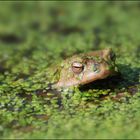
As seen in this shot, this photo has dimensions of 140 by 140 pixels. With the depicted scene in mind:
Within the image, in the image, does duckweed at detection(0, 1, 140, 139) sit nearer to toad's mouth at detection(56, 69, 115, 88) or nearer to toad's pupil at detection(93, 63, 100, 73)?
toad's mouth at detection(56, 69, 115, 88)

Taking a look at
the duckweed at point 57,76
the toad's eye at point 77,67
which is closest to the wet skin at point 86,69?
the toad's eye at point 77,67

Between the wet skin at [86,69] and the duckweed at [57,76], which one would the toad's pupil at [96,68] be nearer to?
the wet skin at [86,69]

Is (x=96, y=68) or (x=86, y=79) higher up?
(x=96, y=68)

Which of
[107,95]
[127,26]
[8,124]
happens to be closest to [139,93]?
[107,95]

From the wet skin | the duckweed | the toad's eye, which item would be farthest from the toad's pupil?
the duckweed

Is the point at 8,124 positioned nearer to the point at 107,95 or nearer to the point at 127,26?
the point at 107,95

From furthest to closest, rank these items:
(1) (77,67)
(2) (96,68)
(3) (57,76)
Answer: (3) (57,76) → (1) (77,67) → (2) (96,68)

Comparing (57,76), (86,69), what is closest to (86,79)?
(86,69)

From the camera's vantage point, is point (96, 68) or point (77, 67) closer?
point (96, 68)

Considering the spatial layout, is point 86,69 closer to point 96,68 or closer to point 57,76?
point 96,68
